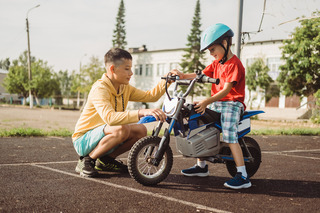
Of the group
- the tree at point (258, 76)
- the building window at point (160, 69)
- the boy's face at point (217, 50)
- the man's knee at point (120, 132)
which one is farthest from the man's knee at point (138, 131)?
the building window at point (160, 69)

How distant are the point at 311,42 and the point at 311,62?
1364 millimetres

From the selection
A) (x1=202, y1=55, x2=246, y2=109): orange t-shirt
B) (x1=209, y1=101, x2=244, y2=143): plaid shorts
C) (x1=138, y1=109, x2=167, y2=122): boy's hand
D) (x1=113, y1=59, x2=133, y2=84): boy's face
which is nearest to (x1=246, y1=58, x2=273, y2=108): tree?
(x1=202, y1=55, x2=246, y2=109): orange t-shirt

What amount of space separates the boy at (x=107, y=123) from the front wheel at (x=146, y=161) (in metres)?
0.30

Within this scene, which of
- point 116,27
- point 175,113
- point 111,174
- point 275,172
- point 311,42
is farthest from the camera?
point 116,27

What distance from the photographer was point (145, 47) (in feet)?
Answer: 214

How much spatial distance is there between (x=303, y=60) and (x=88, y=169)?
2303 cm

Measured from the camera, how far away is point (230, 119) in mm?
3986

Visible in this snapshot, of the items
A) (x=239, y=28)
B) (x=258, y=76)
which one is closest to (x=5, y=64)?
(x=258, y=76)

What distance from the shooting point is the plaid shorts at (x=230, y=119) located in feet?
13.0

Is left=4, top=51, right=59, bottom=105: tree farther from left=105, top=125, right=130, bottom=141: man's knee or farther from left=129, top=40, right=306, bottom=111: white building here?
left=105, top=125, right=130, bottom=141: man's knee

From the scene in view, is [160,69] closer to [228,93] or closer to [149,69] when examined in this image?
[149,69]

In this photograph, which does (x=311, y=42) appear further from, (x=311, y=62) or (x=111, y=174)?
(x=111, y=174)

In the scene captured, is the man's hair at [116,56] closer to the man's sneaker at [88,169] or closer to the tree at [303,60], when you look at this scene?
the man's sneaker at [88,169]

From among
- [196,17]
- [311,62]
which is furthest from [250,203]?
[196,17]
